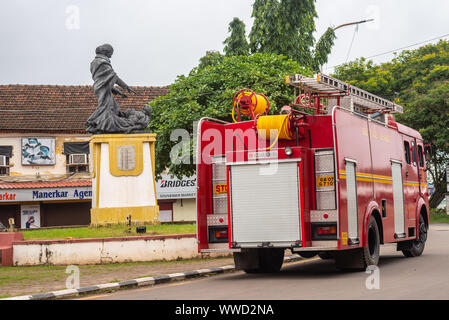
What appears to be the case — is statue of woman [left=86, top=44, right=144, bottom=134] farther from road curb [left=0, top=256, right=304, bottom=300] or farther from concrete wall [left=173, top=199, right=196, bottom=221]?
concrete wall [left=173, top=199, right=196, bottom=221]

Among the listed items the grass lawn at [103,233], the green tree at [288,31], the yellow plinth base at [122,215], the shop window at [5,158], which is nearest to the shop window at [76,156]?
the shop window at [5,158]

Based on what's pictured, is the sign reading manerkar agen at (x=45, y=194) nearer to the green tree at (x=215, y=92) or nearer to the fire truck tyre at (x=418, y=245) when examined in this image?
the green tree at (x=215, y=92)

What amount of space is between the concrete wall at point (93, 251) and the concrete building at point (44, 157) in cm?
2296

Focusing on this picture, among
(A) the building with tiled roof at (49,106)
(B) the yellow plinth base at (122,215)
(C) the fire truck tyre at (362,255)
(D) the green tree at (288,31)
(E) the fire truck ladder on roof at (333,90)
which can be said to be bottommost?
(C) the fire truck tyre at (362,255)

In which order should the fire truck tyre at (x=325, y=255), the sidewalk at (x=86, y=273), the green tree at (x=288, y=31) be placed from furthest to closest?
1. the green tree at (x=288, y=31)
2. the fire truck tyre at (x=325, y=255)
3. the sidewalk at (x=86, y=273)

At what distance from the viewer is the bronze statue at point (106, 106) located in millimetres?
23531

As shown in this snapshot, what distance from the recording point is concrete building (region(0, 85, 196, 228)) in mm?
39844

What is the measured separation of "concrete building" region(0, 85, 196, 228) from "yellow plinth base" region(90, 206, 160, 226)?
17.9 metres

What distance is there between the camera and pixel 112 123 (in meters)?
23.5

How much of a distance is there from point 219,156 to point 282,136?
4.83ft

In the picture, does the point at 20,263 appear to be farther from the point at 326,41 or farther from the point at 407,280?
the point at 326,41
